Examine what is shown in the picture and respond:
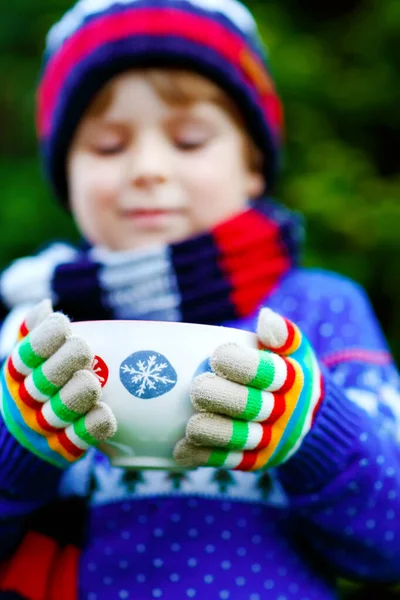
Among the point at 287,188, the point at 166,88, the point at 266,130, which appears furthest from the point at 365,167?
the point at 166,88

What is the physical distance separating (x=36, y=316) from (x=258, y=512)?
399mm

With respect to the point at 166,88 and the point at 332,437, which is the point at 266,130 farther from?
the point at 332,437

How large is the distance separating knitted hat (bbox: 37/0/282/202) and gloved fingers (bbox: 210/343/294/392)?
2.01ft

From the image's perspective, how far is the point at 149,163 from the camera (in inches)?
43.6

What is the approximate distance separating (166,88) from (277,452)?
0.60 m

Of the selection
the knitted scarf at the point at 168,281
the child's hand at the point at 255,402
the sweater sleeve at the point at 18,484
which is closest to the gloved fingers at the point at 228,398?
the child's hand at the point at 255,402

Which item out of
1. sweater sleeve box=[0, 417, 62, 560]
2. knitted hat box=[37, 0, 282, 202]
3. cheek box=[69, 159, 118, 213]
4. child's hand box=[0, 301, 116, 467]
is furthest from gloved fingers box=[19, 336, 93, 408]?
knitted hat box=[37, 0, 282, 202]

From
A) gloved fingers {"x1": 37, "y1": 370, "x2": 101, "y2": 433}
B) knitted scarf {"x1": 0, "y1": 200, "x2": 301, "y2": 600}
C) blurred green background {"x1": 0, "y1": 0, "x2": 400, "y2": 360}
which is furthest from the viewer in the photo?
blurred green background {"x1": 0, "y1": 0, "x2": 400, "y2": 360}

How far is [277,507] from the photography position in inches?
38.5

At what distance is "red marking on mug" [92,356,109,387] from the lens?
2.41 ft

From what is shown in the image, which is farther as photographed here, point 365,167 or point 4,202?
point 4,202

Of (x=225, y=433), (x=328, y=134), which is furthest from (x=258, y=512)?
(x=328, y=134)

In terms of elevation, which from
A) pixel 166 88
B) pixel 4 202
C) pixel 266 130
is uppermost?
pixel 166 88

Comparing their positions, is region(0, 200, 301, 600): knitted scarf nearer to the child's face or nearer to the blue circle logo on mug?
the child's face
